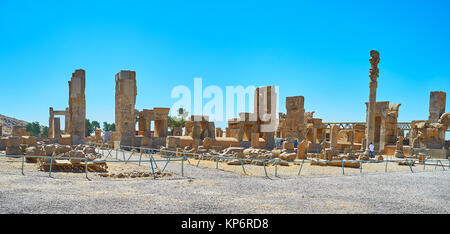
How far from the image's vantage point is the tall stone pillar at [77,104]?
23.2m

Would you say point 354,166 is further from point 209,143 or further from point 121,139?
point 121,139

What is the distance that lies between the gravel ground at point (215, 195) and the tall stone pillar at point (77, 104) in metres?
13.3

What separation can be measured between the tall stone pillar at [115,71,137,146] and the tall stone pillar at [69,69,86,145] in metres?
2.51

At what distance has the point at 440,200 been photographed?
7.73 m

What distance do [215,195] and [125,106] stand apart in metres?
17.0

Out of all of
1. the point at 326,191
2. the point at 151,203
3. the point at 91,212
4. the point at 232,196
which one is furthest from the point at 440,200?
the point at 91,212

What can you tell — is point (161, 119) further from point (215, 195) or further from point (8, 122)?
point (8, 122)

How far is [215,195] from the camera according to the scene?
763 centimetres

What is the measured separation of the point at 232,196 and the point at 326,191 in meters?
2.54

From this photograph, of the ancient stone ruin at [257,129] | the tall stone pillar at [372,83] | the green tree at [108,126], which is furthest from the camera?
the green tree at [108,126]

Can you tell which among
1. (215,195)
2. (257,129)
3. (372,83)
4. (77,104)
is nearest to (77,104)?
(77,104)

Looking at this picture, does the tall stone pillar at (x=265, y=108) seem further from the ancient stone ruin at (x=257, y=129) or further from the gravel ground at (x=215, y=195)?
the gravel ground at (x=215, y=195)

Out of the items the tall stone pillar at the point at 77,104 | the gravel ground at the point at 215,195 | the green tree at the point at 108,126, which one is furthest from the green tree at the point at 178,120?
the gravel ground at the point at 215,195

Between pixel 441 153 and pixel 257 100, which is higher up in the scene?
pixel 257 100
